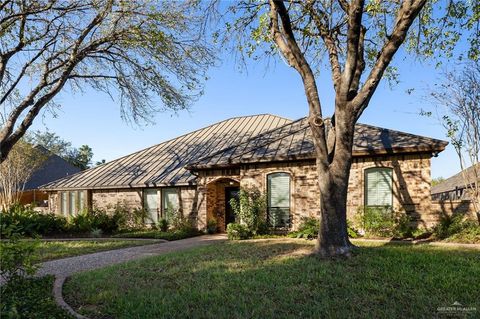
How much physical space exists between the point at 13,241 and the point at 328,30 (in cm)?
949

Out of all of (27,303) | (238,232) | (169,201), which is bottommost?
(238,232)

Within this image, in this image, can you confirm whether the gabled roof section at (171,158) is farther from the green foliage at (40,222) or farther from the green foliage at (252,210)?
the green foliage at (252,210)

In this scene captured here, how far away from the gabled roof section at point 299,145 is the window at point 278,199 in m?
0.90

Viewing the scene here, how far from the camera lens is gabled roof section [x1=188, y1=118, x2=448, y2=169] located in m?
12.5

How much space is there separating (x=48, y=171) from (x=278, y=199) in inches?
1168

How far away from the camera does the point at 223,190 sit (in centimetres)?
1702

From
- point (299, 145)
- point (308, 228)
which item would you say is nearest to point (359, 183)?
point (308, 228)

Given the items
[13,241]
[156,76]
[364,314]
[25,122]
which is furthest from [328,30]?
[25,122]

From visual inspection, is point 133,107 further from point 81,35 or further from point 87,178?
point 87,178

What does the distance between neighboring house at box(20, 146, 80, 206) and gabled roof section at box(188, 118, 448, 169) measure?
73.2 ft

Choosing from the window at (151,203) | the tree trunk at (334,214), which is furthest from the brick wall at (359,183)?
the window at (151,203)

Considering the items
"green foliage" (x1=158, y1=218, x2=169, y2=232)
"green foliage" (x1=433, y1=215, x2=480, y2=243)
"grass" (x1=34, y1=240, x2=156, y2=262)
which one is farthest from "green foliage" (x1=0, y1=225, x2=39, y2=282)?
"green foliage" (x1=158, y1=218, x2=169, y2=232)

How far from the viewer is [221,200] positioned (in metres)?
17.0

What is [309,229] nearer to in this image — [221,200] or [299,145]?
[299,145]
